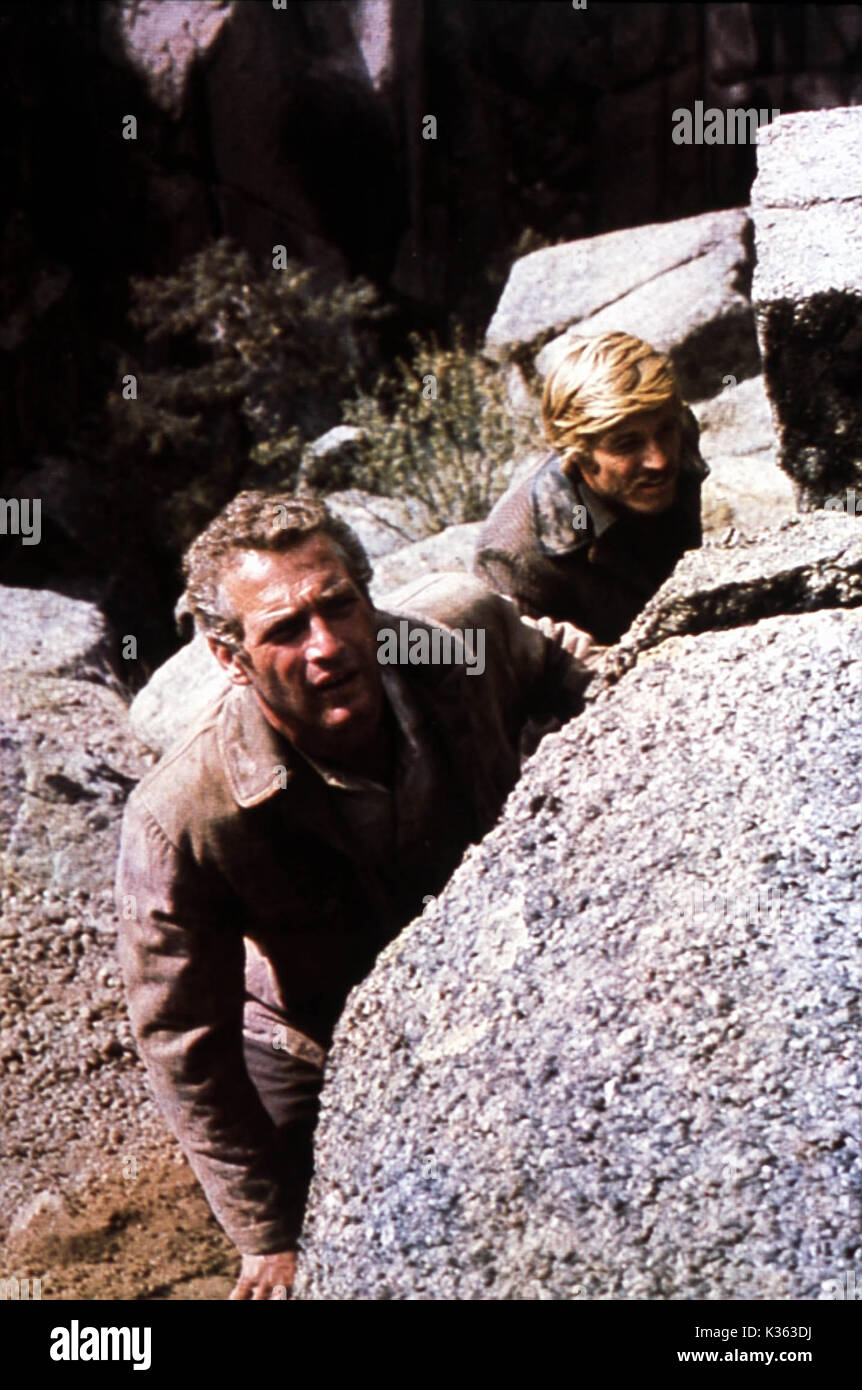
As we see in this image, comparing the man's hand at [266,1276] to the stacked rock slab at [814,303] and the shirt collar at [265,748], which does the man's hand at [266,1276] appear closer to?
the shirt collar at [265,748]

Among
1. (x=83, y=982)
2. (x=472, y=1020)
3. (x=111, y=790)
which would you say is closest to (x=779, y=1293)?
(x=472, y=1020)

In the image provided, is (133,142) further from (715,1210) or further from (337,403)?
(715,1210)

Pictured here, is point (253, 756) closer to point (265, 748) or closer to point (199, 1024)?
point (265, 748)

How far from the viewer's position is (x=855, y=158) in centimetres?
252

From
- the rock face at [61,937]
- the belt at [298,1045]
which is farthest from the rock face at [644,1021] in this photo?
the rock face at [61,937]

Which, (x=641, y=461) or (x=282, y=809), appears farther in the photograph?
(x=641, y=461)

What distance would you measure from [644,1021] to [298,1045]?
4.32 feet

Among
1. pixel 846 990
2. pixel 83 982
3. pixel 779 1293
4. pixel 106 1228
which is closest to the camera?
pixel 779 1293

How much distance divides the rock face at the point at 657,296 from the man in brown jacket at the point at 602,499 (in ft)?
9.67

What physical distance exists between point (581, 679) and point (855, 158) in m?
1.01

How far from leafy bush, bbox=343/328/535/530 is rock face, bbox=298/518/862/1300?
4.32 metres

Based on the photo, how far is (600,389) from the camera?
3.16 metres

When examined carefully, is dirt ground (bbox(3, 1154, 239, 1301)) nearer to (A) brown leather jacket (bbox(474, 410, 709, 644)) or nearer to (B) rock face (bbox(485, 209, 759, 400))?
(A) brown leather jacket (bbox(474, 410, 709, 644))

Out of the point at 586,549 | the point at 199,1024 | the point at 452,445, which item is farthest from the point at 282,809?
the point at 452,445
